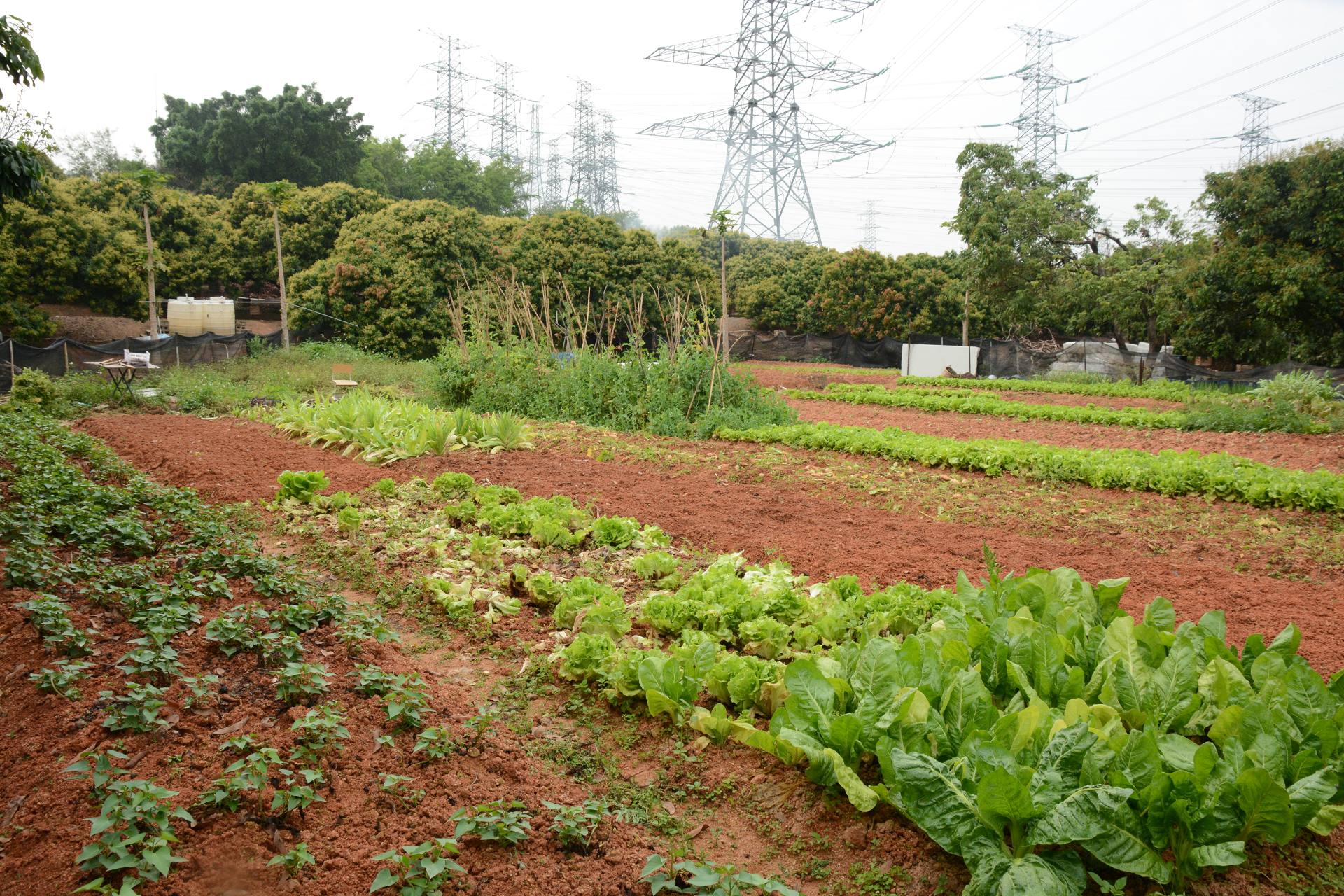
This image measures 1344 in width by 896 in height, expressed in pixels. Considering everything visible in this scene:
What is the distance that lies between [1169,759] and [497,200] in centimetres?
5687

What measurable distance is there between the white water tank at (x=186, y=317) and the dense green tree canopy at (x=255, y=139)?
16923 millimetres

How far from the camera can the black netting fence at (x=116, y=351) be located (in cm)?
1630

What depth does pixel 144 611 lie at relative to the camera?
3576 millimetres

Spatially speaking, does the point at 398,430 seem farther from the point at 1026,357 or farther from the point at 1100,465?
the point at 1026,357

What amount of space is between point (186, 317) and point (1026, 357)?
27138 millimetres

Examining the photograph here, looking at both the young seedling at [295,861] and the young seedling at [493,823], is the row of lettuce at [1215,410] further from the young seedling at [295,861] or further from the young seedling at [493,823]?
the young seedling at [295,861]

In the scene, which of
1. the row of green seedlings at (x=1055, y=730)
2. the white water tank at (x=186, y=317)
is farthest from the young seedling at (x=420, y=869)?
the white water tank at (x=186, y=317)

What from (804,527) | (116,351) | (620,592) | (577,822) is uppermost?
(116,351)

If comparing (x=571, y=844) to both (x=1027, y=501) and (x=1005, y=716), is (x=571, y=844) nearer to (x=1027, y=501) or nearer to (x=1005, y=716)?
(x=1005, y=716)

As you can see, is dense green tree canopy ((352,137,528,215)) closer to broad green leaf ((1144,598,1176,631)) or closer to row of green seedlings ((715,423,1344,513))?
row of green seedlings ((715,423,1344,513))

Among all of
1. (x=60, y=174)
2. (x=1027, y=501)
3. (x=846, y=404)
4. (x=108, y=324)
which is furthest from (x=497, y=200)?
(x=1027, y=501)

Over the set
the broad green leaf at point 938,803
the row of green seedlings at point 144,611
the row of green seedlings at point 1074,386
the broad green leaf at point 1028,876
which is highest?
the row of green seedlings at point 1074,386

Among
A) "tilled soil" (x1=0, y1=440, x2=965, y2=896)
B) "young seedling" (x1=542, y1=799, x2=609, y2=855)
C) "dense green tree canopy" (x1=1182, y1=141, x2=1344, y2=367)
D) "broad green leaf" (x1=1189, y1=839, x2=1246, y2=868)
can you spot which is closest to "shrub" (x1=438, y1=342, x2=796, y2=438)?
"tilled soil" (x1=0, y1=440, x2=965, y2=896)

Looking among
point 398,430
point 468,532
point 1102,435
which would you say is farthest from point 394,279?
point 468,532
